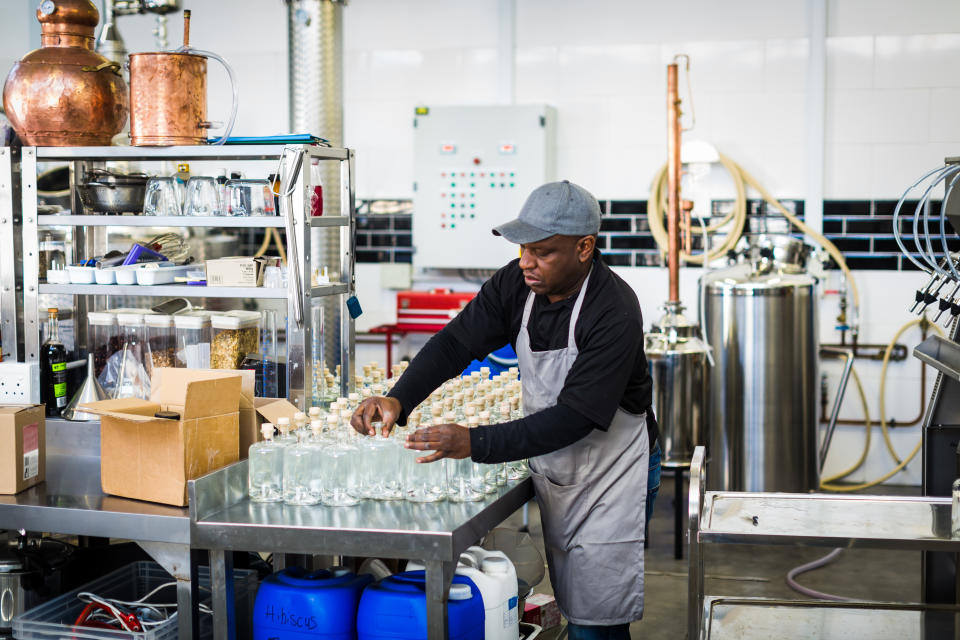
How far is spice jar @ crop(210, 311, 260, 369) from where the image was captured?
3.40 m

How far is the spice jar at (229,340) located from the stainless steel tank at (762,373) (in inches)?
98.0

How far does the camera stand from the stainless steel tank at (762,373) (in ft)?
16.4

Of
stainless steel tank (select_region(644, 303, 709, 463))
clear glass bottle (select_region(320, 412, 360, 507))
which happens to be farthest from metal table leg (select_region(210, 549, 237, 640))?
stainless steel tank (select_region(644, 303, 709, 463))

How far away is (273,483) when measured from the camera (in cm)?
271

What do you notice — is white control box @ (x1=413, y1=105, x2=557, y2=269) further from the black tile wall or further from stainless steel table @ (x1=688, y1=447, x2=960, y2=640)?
stainless steel table @ (x1=688, y1=447, x2=960, y2=640)

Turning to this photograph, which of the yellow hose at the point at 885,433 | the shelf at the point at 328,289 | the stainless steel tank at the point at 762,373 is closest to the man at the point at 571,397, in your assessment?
the shelf at the point at 328,289

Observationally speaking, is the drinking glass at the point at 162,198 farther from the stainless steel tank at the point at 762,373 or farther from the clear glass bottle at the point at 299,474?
the stainless steel tank at the point at 762,373

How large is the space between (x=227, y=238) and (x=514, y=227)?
4.14 meters

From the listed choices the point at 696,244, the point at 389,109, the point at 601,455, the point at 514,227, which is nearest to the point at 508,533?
the point at 601,455

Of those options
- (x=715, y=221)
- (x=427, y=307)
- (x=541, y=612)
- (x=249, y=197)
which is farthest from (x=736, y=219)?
(x=249, y=197)

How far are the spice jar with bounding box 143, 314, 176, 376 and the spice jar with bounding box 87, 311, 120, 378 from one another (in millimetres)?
116

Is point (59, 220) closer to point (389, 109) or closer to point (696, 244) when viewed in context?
point (389, 109)

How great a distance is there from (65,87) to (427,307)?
3078 millimetres

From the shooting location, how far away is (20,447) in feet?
9.30
